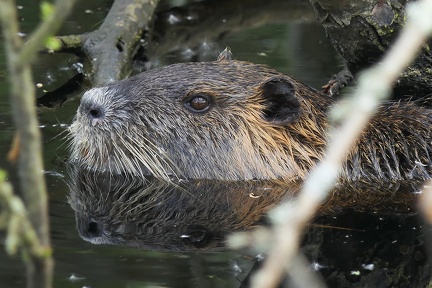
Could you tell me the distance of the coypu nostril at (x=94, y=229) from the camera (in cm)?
442

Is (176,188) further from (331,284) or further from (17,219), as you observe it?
(17,219)

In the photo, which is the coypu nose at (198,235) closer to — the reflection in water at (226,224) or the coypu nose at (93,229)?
the reflection in water at (226,224)

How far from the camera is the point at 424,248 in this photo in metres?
4.33

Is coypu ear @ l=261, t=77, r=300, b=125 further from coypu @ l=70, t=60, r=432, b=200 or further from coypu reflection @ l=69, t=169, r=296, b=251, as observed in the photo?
coypu reflection @ l=69, t=169, r=296, b=251

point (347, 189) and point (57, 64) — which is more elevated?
point (57, 64)

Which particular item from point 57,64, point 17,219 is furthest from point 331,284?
point 57,64

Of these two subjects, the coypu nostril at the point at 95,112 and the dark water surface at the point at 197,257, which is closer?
the dark water surface at the point at 197,257

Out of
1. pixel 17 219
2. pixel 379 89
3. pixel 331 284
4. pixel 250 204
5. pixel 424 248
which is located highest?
pixel 250 204

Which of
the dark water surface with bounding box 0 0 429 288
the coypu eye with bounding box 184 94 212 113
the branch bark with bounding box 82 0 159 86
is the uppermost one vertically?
the branch bark with bounding box 82 0 159 86

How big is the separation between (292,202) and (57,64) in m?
3.68

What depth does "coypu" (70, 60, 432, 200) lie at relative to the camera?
17.9 feet

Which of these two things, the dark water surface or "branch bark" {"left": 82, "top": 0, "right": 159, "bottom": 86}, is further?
"branch bark" {"left": 82, "top": 0, "right": 159, "bottom": 86}

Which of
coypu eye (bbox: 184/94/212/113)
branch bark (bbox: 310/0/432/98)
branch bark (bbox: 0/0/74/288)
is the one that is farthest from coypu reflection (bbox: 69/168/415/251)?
branch bark (bbox: 0/0/74/288)

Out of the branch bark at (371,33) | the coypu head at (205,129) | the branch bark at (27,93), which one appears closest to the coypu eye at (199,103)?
the coypu head at (205,129)
